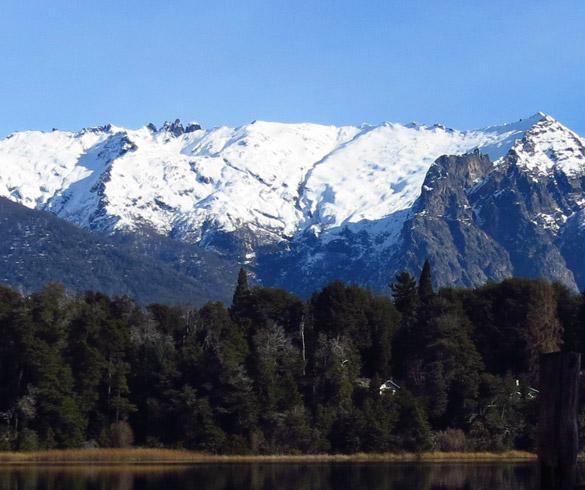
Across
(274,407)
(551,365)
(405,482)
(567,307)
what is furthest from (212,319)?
Answer: (551,365)

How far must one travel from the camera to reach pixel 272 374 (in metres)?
147

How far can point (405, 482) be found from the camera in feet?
333

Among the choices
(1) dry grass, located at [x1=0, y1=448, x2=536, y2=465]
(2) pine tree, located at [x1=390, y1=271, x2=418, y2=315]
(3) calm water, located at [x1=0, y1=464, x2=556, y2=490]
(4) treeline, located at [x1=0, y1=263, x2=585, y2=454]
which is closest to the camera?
(3) calm water, located at [x1=0, y1=464, x2=556, y2=490]

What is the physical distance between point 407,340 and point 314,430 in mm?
29813

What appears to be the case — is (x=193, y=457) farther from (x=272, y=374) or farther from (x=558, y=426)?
(x=558, y=426)

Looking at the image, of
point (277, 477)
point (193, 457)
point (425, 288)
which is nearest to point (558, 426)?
point (277, 477)

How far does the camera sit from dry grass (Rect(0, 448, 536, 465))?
13175cm

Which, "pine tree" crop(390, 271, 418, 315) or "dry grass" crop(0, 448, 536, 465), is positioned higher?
"pine tree" crop(390, 271, 418, 315)

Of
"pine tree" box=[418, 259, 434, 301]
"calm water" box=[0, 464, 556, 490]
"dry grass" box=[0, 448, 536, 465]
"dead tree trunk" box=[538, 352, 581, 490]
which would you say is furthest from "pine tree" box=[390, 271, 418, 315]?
"dead tree trunk" box=[538, 352, 581, 490]

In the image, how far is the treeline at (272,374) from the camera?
139125 mm

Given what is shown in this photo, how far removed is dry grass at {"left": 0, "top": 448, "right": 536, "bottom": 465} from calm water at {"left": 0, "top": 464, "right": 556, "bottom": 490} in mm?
9594

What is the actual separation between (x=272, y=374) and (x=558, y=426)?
133m

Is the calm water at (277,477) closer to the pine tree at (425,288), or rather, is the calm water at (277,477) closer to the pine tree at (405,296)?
the pine tree at (425,288)

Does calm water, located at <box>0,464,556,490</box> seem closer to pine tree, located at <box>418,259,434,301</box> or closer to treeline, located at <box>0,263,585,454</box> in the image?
treeline, located at <box>0,263,585,454</box>
